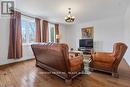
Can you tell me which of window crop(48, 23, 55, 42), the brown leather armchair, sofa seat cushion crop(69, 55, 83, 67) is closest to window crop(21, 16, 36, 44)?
window crop(48, 23, 55, 42)

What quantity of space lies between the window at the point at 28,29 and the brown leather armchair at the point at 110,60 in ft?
12.3

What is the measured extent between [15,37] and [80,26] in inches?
192

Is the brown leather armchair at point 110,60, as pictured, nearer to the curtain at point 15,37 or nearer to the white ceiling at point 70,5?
the white ceiling at point 70,5

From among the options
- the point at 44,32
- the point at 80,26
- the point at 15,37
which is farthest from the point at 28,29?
the point at 80,26

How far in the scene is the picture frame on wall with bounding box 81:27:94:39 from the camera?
706 cm

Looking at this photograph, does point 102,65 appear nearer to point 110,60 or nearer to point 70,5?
point 110,60

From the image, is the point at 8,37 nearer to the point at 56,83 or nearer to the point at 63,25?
the point at 56,83

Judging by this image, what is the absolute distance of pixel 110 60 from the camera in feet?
9.66

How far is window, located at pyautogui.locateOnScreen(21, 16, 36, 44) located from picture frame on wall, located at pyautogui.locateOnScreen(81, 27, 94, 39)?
3.51 meters

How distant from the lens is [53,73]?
10.2 ft

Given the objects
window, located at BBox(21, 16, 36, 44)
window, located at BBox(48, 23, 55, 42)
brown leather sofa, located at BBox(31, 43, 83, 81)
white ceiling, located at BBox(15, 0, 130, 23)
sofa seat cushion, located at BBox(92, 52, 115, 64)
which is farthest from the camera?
window, located at BBox(48, 23, 55, 42)

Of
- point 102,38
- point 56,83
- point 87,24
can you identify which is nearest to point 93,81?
point 56,83

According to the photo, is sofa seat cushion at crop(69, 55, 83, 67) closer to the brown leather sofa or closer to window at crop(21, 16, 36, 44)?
the brown leather sofa

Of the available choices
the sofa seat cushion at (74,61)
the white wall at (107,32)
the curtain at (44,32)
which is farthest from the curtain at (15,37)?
the white wall at (107,32)
